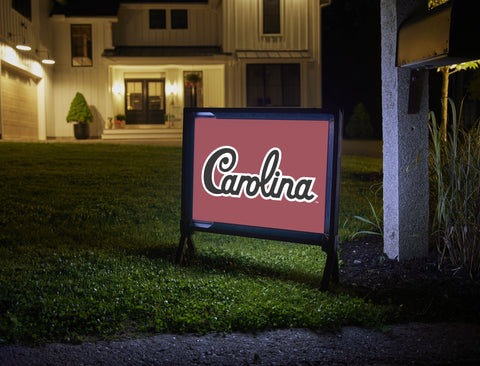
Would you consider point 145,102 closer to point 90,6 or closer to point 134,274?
point 90,6

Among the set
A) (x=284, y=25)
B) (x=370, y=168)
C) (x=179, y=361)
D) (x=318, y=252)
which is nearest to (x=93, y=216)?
(x=318, y=252)

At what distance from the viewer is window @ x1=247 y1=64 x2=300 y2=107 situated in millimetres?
25969

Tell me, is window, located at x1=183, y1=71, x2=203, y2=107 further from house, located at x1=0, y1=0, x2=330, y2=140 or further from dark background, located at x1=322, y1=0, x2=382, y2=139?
dark background, located at x1=322, y1=0, x2=382, y2=139

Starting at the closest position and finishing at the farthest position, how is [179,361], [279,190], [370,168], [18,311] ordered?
[179,361] → [18,311] → [279,190] → [370,168]

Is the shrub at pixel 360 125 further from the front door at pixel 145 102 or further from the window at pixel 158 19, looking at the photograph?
the window at pixel 158 19

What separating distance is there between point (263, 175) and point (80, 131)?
20645 mm

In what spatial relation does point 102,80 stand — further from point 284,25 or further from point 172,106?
point 284,25

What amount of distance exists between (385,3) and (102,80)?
22686 millimetres

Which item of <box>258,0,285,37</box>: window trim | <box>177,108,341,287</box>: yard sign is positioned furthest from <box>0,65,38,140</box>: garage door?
<box>177,108,341,287</box>: yard sign

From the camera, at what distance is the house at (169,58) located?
82.2 feet

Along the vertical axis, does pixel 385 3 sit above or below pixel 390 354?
above

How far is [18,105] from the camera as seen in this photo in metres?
21.5

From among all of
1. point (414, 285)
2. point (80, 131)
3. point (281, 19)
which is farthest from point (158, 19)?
point (414, 285)

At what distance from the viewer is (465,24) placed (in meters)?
3.83
